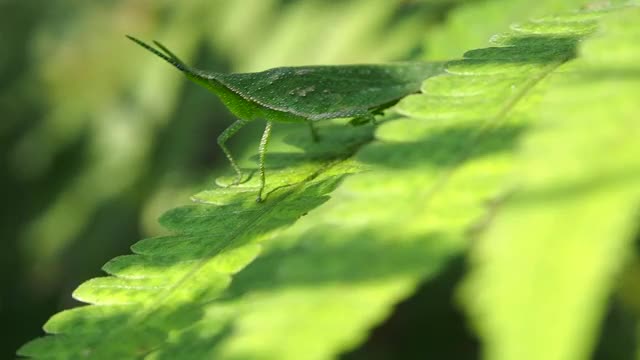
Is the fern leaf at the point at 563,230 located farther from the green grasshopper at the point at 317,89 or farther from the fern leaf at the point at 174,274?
the green grasshopper at the point at 317,89

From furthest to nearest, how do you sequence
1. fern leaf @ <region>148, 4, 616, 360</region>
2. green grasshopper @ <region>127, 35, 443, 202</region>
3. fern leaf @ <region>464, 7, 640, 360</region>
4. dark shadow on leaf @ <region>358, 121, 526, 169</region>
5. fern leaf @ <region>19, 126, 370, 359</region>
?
green grasshopper @ <region>127, 35, 443, 202</region> < fern leaf @ <region>19, 126, 370, 359</region> < dark shadow on leaf @ <region>358, 121, 526, 169</region> < fern leaf @ <region>148, 4, 616, 360</region> < fern leaf @ <region>464, 7, 640, 360</region>

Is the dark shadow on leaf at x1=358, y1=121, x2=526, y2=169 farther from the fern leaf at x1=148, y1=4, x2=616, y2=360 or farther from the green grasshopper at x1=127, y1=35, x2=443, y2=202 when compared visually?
the green grasshopper at x1=127, y1=35, x2=443, y2=202

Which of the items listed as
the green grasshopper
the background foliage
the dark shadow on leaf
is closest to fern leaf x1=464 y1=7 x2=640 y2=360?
the background foliage

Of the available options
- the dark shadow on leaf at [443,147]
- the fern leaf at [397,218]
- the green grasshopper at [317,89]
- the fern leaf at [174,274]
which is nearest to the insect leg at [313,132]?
the green grasshopper at [317,89]

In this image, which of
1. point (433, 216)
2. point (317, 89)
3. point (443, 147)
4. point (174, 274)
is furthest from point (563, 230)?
point (317, 89)

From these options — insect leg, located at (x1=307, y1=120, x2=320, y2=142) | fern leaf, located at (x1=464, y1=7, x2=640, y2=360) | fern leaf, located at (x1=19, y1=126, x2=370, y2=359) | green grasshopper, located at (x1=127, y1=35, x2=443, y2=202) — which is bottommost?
fern leaf, located at (x1=464, y1=7, x2=640, y2=360)

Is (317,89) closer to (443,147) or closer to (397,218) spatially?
(443,147)

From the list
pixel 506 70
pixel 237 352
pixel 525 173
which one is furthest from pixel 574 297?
pixel 506 70
